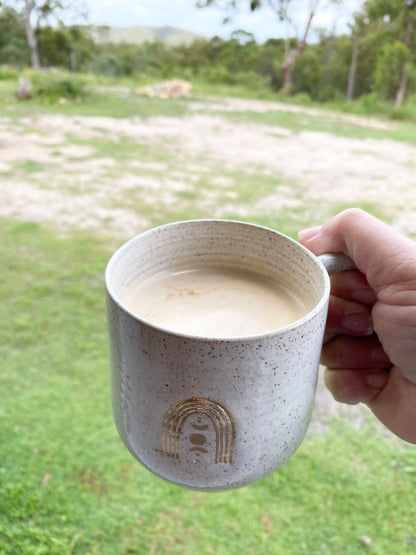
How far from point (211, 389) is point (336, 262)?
278 millimetres

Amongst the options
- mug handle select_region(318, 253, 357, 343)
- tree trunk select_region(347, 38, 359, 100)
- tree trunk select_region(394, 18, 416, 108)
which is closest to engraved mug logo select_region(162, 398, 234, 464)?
mug handle select_region(318, 253, 357, 343)

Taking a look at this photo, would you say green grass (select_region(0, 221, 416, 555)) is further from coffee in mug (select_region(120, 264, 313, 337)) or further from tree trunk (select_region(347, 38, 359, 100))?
tree trunk (select_region(347, 38, 359, 100))

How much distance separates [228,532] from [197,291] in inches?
41.9

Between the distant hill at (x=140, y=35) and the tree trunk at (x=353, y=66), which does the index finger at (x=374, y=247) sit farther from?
the distant hill at (x=140, y=35)

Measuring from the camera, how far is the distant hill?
601 inches

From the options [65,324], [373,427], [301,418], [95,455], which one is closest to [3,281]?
[65,324]

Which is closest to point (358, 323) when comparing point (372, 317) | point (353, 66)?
point (372, 317)

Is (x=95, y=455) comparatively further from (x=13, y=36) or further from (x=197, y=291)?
(x=13, y=36)

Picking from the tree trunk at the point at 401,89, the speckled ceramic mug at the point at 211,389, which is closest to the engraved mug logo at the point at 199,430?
the speckled ceramic mug at the point at 211,389

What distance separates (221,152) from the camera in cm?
457

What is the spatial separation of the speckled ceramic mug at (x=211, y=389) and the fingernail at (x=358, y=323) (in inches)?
8.5

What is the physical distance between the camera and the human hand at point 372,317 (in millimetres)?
638

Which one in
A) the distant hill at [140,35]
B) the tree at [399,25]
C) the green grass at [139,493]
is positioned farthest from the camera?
the distant hill at [140,35]

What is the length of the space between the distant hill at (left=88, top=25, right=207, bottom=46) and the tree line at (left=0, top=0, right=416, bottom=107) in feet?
0.65
